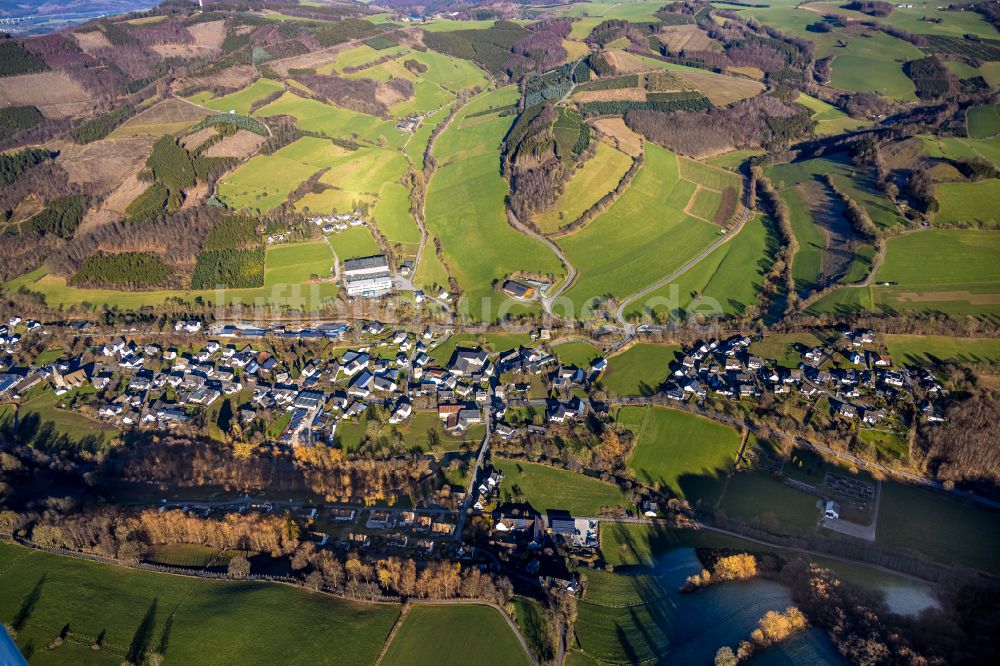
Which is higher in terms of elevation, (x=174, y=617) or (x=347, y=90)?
(x=347, y=90)

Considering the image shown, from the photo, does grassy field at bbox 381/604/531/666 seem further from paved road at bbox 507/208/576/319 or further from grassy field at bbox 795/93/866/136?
grassy field at bbox 795/93/866/136

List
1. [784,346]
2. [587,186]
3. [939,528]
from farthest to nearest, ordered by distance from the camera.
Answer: [587,186], [784,346], [939,528]

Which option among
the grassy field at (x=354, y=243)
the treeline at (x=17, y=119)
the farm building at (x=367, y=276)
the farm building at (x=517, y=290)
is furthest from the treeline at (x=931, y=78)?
the treeline at (x=17, y=119)

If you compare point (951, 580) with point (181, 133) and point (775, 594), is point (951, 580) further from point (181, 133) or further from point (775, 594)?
point (181, 133)

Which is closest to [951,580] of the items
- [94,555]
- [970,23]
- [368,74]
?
[94,555]

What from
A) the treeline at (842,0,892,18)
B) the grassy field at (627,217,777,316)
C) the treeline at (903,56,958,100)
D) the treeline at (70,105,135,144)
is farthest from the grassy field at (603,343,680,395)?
the treeline at (842,0,892,18)

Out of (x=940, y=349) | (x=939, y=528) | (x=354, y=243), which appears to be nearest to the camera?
(x=939, y=528)

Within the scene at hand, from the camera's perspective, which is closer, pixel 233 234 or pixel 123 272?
pixel 123 272

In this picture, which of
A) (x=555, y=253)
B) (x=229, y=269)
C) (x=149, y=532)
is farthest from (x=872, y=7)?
(x=149, y=532)

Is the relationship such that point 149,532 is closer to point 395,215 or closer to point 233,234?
point 233,234
